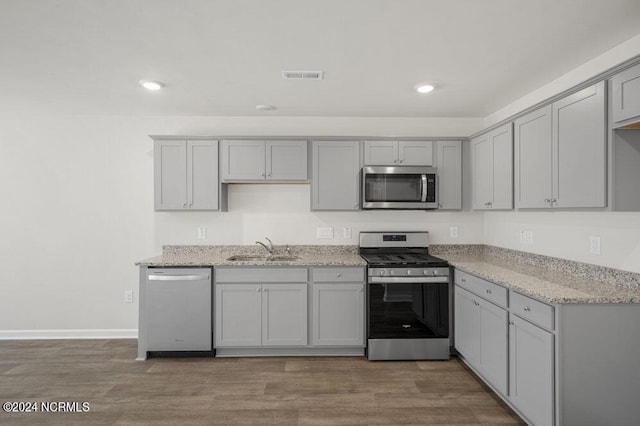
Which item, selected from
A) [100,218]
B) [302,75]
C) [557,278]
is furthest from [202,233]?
[557,278]

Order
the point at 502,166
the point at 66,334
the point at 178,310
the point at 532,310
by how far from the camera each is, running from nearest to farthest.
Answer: the point at 532,310, the point at 502,166, the point at 178,310, the point at 66,334

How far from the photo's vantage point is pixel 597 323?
73.9 inches

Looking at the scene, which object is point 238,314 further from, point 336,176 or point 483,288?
point 483,288

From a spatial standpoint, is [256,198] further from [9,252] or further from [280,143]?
[9,252]

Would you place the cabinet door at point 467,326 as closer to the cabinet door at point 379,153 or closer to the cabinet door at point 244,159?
the cabinet door at point 379,153

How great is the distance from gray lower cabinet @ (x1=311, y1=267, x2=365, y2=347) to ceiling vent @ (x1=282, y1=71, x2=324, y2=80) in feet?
5.87

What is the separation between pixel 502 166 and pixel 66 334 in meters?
5.05

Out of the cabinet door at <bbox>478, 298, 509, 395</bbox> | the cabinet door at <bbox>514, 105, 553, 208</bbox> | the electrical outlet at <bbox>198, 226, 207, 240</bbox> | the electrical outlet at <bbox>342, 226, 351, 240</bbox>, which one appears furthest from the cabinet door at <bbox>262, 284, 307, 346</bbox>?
Result: the cabinet door at <bbox>514, 105, 553, 208</bbox>

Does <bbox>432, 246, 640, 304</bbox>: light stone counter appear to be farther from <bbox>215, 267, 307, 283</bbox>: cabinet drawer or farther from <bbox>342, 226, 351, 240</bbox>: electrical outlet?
<bbox>215, 267, 307, 283</bbox>: cabinet drawer

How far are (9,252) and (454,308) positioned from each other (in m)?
5.03

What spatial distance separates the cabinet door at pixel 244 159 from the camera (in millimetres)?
3551

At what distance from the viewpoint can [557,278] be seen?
2.46m

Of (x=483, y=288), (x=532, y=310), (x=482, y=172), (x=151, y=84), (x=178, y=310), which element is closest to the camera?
(x=532, y=310)

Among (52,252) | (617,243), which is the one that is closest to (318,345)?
(617,243)
